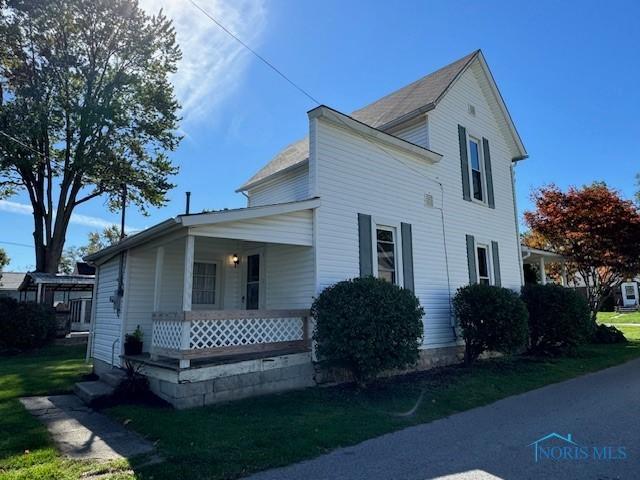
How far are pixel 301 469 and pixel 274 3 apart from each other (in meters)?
8.23

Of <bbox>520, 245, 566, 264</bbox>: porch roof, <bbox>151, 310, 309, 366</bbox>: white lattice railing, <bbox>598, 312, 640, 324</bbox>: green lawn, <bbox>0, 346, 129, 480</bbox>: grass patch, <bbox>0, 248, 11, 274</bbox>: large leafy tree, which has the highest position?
<bbox>0, 248, 11, 274</bbox>: large leafy tree

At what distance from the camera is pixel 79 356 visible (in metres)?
13.5

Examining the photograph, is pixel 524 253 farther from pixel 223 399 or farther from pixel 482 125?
pixel 223 399

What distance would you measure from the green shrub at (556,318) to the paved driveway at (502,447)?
14.7 ft

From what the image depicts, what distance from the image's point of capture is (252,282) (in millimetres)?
10109

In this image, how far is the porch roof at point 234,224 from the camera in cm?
647

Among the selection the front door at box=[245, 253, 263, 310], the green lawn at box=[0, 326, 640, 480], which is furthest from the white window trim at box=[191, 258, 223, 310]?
the green lawn at box=[0, 326, 640, 480]

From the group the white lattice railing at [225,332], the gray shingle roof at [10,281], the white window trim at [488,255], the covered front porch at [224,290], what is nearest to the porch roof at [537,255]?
the white window trim at [488,255]

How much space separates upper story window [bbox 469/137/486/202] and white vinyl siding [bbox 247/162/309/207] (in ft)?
18.4

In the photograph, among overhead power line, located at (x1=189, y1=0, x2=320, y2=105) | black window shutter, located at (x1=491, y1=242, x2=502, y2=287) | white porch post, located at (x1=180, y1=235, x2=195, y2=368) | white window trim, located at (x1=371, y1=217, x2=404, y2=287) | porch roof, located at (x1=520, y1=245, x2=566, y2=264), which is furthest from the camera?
porch roof, located at (x1=520, y1=245, x2=566, y2=264)

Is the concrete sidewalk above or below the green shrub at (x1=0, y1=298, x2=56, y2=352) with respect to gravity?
below

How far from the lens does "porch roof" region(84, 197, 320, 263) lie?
647 cm

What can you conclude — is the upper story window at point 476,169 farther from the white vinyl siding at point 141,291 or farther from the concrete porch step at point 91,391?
the concrete porch step at point 91,391

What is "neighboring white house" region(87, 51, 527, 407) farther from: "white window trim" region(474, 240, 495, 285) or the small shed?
the small shed
